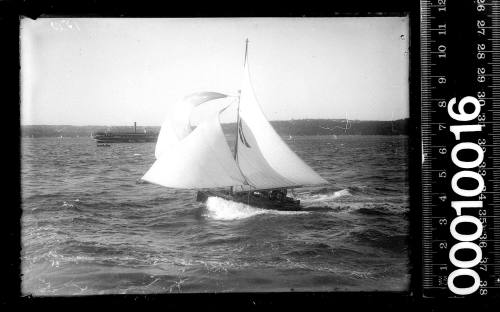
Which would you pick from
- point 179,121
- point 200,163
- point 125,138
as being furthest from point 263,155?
point 125,138

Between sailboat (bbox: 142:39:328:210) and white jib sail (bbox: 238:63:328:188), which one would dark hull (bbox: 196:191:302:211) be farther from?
white jib sail (bbox: 238:63:328:188)

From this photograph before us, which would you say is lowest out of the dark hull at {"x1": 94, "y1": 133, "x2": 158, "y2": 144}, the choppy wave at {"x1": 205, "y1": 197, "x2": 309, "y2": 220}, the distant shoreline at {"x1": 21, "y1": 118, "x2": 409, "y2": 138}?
the choppy wave at {"x1": 205, "y1": 197, "x2": 309, "y2": 220}

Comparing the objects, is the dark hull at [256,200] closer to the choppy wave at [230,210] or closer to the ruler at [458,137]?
the choppy wave at [230,210]

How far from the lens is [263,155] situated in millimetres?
3119

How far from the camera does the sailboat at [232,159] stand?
104 inches

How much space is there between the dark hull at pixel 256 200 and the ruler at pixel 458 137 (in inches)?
38.9

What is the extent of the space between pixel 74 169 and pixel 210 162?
1057 mm

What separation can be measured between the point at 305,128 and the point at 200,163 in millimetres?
903

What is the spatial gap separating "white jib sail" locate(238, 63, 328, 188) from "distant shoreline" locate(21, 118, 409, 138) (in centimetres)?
15

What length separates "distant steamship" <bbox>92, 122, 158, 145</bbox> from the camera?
263 centimetres

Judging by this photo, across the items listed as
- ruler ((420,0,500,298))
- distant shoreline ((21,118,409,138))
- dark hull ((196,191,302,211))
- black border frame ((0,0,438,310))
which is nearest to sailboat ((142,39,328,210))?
dark hull ((196,191,302,211))

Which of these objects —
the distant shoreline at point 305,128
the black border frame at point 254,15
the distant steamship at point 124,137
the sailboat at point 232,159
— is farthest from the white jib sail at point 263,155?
the distant steamship at point 124,137

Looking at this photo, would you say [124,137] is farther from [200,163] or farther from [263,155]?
[263,155]

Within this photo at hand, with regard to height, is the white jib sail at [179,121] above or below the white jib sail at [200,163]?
above
